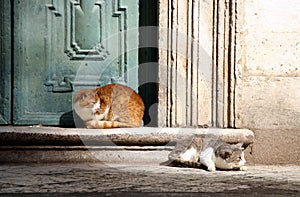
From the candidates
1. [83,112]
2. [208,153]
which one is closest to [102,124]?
[83,112]

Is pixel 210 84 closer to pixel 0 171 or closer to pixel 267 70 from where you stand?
pixel 267 70

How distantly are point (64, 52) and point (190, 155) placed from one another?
1.31 metres

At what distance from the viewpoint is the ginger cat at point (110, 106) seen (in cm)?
383

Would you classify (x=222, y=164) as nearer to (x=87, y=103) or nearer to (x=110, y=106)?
(x=110, y=106)

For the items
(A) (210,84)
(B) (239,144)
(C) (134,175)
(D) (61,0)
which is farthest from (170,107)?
(D) (61,0)

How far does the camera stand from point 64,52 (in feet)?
13.6

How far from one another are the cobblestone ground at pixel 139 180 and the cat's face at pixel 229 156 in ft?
0.20

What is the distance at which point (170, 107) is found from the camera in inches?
153

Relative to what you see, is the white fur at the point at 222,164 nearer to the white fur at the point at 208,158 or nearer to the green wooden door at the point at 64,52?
the white fur at the point at 208,158

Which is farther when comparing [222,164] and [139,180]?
[222,164]

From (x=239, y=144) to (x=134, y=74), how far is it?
3.64 ft

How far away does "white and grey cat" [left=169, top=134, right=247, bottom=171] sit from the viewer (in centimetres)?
340

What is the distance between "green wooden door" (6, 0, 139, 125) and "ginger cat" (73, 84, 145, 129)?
28 centimetres

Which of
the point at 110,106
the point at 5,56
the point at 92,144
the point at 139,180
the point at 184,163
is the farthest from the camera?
the point at 5,56
